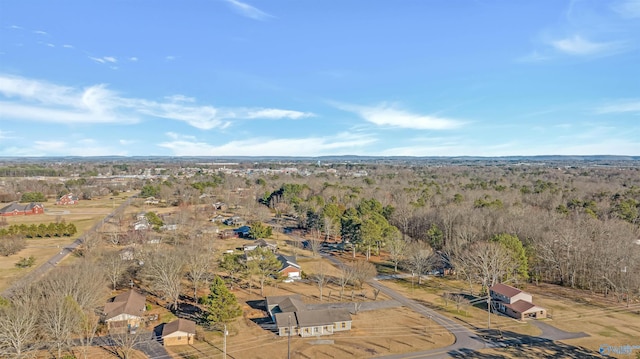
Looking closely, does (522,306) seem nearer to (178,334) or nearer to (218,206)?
(178,334)

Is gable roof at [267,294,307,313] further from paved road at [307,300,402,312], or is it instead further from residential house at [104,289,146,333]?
residential house at [104,289,146,333]

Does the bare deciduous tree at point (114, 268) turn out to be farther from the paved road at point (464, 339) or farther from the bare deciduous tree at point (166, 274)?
the paved road at point (464, 339)

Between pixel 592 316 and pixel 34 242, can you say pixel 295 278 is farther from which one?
pixel 34 242

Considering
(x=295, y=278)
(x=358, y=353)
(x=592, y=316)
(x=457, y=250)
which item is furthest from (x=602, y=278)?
(x=295, y=278)

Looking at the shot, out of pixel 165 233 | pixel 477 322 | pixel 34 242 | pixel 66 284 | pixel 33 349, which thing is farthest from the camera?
pixel 165 233

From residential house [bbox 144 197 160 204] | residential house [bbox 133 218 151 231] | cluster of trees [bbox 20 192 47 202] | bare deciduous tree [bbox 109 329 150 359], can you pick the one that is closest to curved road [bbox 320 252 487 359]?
bare deciduous tree [bbox 109 329 150 359]
